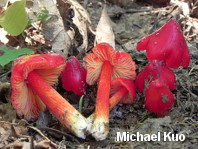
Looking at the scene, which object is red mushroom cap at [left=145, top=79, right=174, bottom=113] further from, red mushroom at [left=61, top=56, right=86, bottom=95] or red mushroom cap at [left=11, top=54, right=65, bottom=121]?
red mushroom cap at [left=11, top=54, right=65, bottom=121]

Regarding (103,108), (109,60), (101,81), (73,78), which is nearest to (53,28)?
(73,78)

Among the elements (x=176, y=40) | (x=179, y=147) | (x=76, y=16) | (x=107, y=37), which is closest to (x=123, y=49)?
(x=107, y=37)

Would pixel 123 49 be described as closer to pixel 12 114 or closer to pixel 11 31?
pixel 11 31

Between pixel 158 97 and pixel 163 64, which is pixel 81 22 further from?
pixel 158 97

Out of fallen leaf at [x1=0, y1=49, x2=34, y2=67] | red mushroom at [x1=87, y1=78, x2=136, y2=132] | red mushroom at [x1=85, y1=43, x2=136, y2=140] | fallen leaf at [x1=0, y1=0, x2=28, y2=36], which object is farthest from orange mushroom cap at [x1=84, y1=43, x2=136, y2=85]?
fallen leaf at [x1=0, y1=0, x2=28, y2=36]

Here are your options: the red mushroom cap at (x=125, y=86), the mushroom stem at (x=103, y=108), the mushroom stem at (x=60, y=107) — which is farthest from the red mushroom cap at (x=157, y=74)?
the mushroom stem at (x=60, y=107)

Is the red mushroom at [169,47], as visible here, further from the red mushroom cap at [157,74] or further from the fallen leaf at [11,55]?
the fallen leaf at [11,55]
